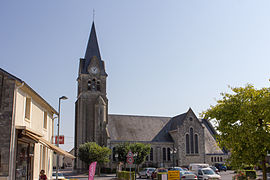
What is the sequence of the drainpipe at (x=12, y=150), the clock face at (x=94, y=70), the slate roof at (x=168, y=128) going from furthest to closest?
the slate roof at (x=168, y=128)
the clock face at (x=94, y=70)
the drainpipe at (x=12, y=150)

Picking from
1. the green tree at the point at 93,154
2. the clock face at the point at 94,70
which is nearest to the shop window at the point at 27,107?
the green tree at the point at 93,154

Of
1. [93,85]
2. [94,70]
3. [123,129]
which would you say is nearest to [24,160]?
[123,129]

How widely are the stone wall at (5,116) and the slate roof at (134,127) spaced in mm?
42163

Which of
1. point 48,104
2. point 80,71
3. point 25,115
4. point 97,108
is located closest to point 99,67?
point 80,71

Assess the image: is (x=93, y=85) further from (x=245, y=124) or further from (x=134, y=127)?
(x=245, y=124)

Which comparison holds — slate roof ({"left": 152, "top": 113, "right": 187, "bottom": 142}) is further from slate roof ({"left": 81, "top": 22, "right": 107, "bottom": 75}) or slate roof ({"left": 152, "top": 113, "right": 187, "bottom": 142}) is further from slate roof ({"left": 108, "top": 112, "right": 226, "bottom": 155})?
slate roof ({"left": 81, "top": 22, "right": 107, "bottom": 75})

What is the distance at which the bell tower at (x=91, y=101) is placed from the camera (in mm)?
56719

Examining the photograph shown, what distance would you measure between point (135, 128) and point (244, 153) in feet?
150

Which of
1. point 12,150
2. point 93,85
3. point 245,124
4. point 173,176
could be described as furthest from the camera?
point 93,85

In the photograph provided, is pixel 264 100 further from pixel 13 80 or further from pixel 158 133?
pixel 158 133

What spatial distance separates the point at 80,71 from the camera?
61000mm

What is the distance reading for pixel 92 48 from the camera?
62.7 meters

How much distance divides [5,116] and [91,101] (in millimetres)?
44104

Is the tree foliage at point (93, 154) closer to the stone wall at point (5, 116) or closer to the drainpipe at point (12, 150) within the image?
the drainpipe at point (12, 150)
